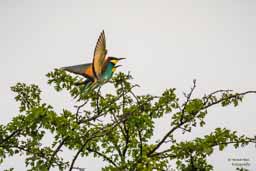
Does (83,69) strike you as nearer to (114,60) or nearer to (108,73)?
(108,73)

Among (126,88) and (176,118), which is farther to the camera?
(126,88)

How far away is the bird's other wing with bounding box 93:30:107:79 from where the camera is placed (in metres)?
6.95

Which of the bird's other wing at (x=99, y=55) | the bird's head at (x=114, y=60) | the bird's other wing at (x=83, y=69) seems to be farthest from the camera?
the bird's head at (x=114, y=60)

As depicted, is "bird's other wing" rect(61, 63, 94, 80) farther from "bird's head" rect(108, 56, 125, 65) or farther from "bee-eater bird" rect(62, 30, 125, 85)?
"bird's head" rect(108, 56, 125, 65)

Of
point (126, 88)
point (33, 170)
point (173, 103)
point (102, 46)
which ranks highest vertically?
point (102, 46)

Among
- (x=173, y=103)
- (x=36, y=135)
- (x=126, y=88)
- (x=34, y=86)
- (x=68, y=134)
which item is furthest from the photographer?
(x=34, y=86)

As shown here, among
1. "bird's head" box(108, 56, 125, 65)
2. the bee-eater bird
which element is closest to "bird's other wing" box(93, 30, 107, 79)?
the bee-eater bird

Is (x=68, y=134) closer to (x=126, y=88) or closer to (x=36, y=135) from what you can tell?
(x=36, y=135)

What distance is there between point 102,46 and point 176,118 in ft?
7.17

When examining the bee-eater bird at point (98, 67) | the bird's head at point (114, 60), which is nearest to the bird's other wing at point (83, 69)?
the bee-eater bird at point (98, 67)

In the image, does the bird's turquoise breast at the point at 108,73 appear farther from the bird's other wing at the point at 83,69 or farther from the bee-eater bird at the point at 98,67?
the bird's other wing at the point at 83,69

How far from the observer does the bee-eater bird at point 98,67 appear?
685 centimetres

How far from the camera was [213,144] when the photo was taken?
5.35 metres

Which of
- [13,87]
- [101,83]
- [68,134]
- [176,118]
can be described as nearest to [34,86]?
[13,87]
